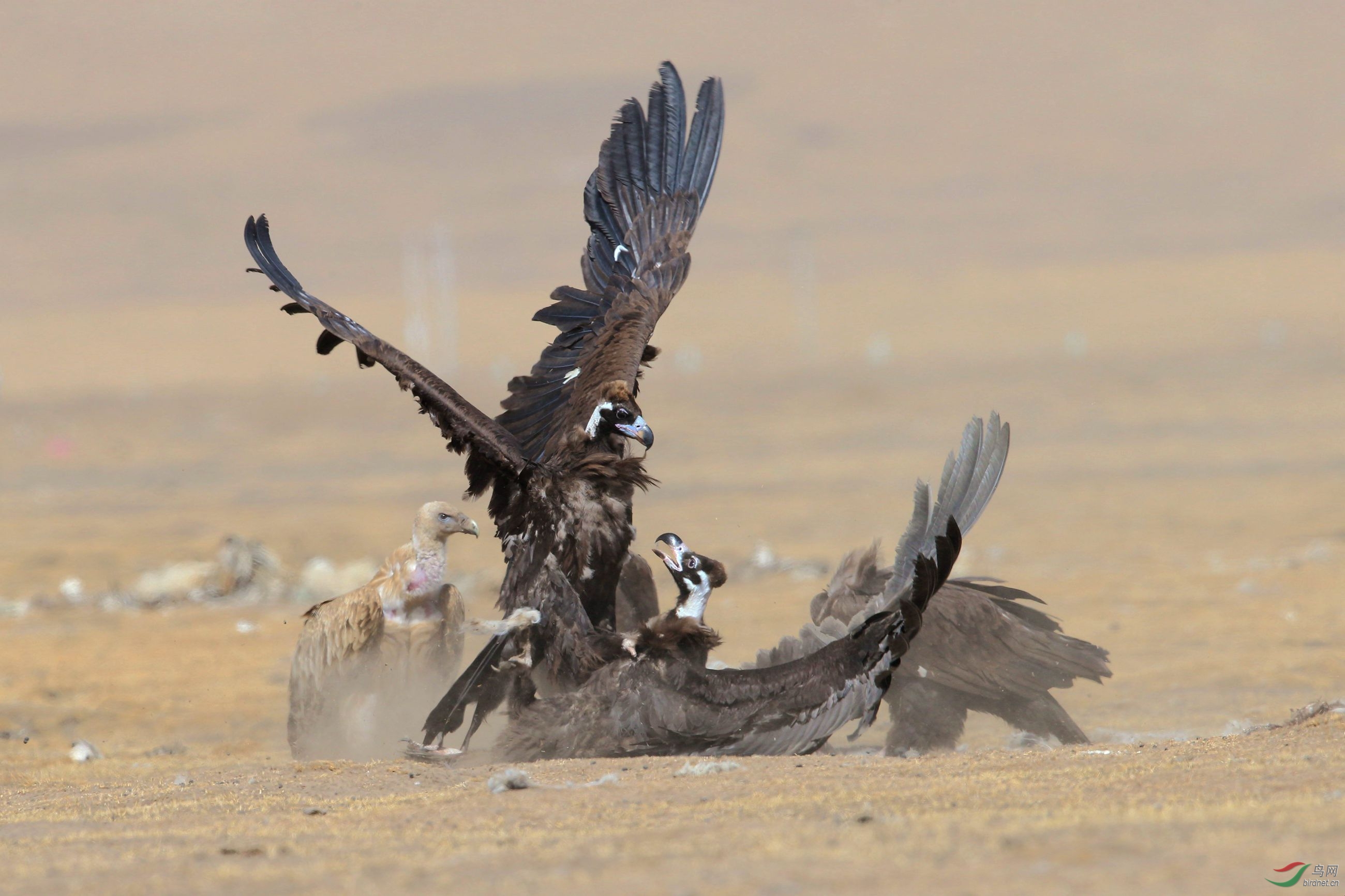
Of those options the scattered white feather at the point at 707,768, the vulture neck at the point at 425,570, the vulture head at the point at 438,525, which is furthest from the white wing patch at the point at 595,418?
the scattered white feather at the point at 707,768

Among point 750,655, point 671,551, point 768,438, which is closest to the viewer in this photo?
point 671,551

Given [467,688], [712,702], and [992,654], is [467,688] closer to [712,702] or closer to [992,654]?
[712,702]

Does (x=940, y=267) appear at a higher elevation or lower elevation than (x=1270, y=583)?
higher

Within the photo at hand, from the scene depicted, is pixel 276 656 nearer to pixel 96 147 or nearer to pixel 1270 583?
pixel 1270 583

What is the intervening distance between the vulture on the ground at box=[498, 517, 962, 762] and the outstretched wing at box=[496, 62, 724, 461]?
6.50ft

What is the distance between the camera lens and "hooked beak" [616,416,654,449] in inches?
311

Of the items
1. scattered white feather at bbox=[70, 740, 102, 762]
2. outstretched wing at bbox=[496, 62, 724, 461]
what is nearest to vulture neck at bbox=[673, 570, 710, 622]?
outstretched wing at bbox=[496, 62, 724, 461]

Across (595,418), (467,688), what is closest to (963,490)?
(595,418)

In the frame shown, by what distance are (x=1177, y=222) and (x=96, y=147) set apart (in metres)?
66.2

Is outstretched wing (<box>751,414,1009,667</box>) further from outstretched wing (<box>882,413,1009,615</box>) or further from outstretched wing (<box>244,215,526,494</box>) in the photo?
outstretched wing (<box>244,215,526,494</box>)

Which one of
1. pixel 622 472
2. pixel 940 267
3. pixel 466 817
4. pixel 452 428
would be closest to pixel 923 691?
pixel 622 472

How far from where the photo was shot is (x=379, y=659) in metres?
8.27

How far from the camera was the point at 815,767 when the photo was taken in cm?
639

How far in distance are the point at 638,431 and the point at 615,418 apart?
0.24 m
